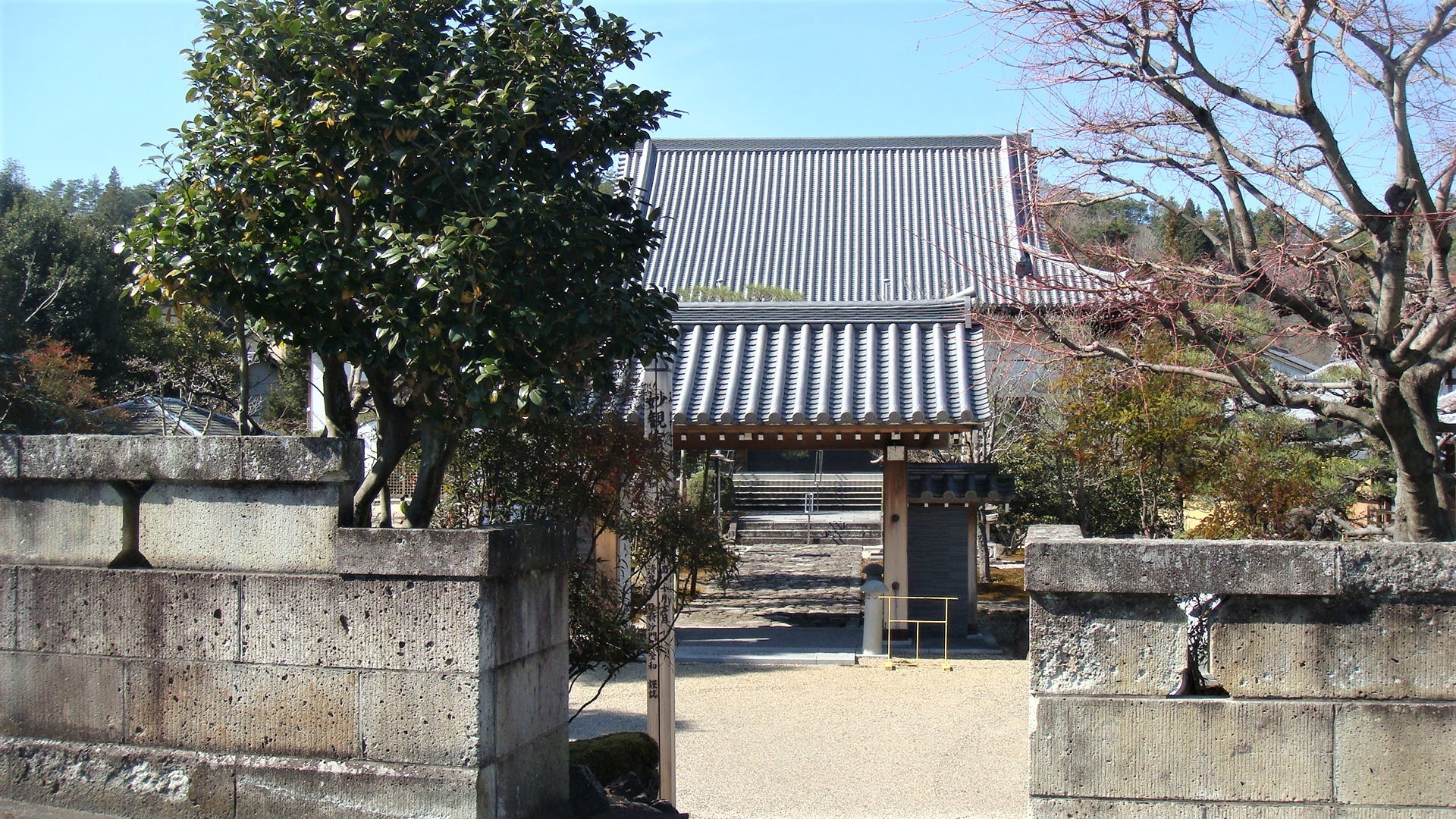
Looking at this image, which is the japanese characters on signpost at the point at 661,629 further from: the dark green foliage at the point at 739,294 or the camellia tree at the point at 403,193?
the dark green foliage at the point at 739,294

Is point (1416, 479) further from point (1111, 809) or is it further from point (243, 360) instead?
point (243, 360)

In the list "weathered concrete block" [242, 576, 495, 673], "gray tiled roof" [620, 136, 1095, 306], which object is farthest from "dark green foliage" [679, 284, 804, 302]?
"weathered concrete block" [242, 576, 495, 673]

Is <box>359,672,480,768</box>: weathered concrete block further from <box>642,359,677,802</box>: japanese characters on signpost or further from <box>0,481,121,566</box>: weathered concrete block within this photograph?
<box>642,359,677,802</box>: japanese characters on signpost

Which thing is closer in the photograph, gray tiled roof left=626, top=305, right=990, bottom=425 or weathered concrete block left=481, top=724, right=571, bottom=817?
weathered concrete block left=481, top=724, right=571, bottom=817

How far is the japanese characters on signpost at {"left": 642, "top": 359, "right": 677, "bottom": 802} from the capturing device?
18.4 ft

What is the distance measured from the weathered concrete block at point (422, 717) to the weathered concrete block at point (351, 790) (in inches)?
2.0

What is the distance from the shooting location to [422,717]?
408 centimetres

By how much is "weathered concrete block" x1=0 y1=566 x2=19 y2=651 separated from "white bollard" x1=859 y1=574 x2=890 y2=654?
9128 millimetres

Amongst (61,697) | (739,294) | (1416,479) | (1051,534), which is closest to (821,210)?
(739,294)

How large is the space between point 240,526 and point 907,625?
9.99 m

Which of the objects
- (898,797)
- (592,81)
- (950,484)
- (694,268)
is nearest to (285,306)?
(592,81)

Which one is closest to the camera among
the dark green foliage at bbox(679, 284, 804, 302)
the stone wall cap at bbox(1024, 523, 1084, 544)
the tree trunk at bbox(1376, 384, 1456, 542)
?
the stone wall cap at bbox(1024, 523, 1084, 544)

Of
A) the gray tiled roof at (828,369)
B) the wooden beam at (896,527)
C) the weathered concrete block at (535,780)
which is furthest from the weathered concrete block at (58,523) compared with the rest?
the wooden beam at (896,527)

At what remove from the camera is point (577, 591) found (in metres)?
5.19
